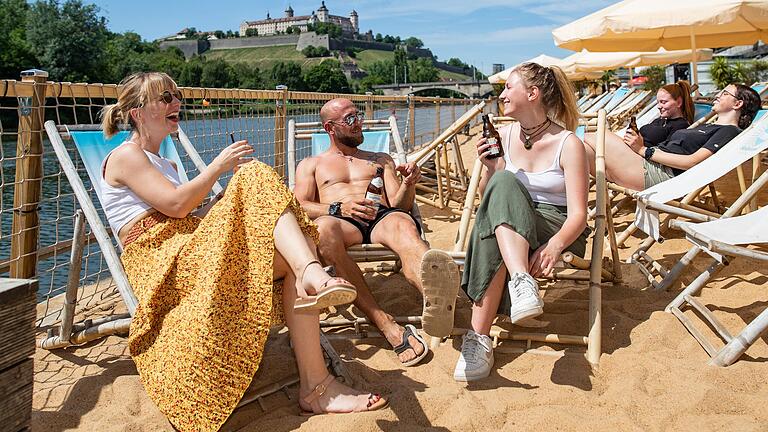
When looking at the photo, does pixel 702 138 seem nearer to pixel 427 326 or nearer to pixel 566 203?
pixel 566 203

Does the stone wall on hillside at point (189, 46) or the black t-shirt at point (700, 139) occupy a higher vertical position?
the stone wall on hillside at point (189, 46)

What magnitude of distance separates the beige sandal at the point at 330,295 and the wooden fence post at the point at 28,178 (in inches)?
66.8

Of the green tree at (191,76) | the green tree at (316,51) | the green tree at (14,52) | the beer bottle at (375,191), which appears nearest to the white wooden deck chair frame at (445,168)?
the beer bottle at (375,191)

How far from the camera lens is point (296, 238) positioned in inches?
85.1

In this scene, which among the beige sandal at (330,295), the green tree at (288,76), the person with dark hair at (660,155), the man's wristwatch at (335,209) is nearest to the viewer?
the beige sandal at (330,295)

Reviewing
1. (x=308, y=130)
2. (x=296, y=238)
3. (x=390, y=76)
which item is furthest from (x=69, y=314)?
(x=390, y=76)

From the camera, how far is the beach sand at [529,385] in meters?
2.17

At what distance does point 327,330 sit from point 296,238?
3.71 feet

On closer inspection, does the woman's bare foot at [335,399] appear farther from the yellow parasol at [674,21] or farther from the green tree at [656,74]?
the green tree at [656,74]

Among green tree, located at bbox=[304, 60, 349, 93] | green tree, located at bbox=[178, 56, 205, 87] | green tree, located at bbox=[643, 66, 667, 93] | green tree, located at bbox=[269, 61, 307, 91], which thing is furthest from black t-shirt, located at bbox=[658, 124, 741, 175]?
green tree, located at bbox=[304, 60, 349, 93]

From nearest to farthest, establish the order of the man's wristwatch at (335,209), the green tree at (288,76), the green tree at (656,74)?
the man's wristwatch at (335,209)
the green tree at (656,74)
the green tree at (288,76)

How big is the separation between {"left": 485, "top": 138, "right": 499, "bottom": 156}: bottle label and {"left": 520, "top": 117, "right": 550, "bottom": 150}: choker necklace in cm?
13

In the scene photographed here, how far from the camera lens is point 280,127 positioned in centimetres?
599

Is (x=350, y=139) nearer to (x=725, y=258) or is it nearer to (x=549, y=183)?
(x=549, y=183)
